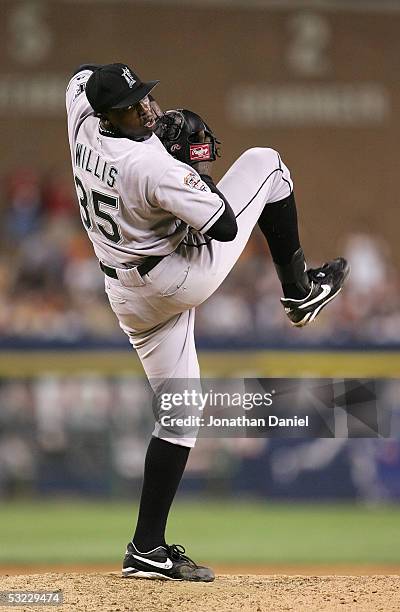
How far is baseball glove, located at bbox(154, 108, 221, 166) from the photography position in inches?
129

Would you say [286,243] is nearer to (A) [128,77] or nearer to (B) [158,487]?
(A) [128,77]

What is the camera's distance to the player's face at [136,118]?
10.6ft

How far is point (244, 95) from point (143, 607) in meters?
8.14

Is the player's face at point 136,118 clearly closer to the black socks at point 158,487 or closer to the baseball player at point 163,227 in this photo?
the baseball player at point 163,227

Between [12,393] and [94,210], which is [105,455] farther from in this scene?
[94,210]

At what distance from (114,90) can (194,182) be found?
1.14 feet

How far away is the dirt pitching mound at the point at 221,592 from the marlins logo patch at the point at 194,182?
1.21 m

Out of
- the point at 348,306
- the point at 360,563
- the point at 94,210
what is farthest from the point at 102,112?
the point at 348,306

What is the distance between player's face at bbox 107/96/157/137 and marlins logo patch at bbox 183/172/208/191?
228 millimetres

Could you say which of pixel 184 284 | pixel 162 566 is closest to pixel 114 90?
pixel 184 284

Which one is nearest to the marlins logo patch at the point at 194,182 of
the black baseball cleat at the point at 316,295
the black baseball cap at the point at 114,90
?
the black baseball cap at the point at 114,90

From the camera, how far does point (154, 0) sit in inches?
420

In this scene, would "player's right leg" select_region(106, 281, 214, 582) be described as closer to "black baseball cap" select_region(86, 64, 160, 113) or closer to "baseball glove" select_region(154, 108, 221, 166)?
"baseball glove" select_region(154, 108, 221, 166)

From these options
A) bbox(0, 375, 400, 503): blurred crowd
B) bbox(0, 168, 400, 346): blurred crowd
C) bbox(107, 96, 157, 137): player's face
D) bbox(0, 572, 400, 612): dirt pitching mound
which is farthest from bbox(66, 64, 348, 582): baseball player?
bbox(0, 168, 400, 346): blurred crowd
